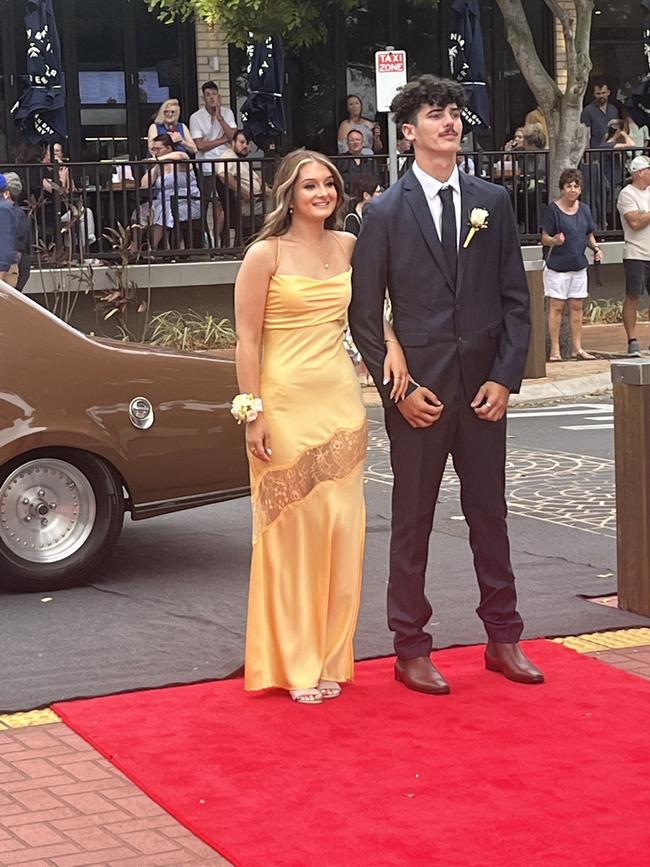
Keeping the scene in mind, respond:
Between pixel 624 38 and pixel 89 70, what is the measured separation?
8.10m

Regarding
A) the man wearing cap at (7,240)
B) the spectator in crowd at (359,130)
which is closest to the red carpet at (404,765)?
the man wearing cap at (7,240)

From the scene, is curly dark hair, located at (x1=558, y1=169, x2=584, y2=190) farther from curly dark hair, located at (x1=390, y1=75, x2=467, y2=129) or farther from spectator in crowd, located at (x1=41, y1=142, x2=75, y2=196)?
curly dark hair, located at (x1=390, y1=75, x2=467, y2=129)

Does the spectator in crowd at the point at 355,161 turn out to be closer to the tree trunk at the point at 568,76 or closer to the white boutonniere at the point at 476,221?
the tree trunk at the point at 568,76

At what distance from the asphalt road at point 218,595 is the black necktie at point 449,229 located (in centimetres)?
166

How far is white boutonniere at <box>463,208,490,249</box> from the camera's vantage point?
20.3ft

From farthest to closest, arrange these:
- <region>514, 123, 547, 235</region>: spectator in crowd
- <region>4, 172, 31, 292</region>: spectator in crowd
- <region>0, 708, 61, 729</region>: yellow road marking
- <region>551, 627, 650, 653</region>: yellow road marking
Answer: <region>514, 123, 547, 235</region>: spectator in crowd → <region>4, 172, 31, 292</region>: spectator in crowd → <region>551, 627, 650, 653</region>: yellow road marking → <region>0, 708, 61, 729</region>: yellow road marking

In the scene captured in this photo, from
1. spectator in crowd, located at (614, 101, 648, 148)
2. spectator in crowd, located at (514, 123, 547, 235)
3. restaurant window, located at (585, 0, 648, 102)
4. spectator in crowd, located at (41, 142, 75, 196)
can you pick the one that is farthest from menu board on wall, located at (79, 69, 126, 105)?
→ restaurant window, located at (585, 0, 648, 102)

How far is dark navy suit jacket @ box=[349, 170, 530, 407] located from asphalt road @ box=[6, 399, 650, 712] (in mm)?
1354

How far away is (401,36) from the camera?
2556cm

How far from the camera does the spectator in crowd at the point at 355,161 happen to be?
20.4 meters

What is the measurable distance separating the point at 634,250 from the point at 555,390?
296cm

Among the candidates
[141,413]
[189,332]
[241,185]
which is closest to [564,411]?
[189,332]

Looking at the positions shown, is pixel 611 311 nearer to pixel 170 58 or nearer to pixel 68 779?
pixel 170 58

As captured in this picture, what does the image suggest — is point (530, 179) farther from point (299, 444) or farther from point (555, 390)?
point (299, 444)
